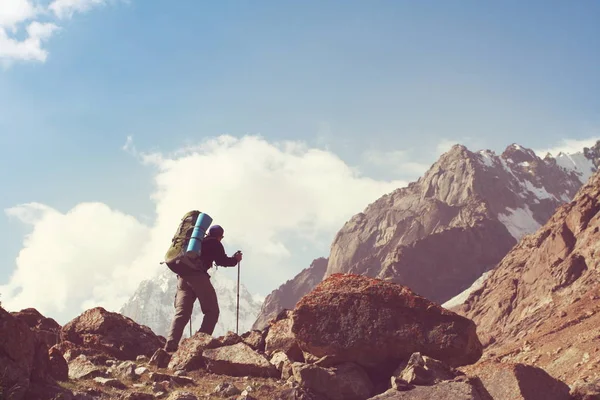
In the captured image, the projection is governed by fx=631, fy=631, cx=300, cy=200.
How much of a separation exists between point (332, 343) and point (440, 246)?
159864mm

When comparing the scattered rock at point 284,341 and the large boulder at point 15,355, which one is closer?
the large boulder at point 15,355

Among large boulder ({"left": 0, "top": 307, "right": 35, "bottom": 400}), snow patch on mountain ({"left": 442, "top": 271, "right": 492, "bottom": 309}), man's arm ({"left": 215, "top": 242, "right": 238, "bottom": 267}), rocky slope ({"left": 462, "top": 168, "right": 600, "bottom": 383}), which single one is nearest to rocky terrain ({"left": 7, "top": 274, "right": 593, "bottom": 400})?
large boulder ({"left": 0, "top": 307, "right": 35, "bottom": 400})

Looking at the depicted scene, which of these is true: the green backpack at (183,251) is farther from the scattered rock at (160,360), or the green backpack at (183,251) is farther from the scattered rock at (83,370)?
the scattered rock at (83,370)

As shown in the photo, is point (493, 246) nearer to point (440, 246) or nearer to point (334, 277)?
point (440, 246)

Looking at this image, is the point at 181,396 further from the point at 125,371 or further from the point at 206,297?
the point at 206,297

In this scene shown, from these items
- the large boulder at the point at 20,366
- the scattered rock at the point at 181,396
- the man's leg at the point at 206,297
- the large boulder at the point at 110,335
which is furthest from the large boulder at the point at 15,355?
the man's leg at the point at 206,297

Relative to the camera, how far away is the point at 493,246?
558 feet

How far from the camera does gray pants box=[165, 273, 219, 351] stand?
13914 millimetres

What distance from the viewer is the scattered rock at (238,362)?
37.7 ft

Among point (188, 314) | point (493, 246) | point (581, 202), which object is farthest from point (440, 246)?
point (188, 314)

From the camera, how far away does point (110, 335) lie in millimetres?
14492

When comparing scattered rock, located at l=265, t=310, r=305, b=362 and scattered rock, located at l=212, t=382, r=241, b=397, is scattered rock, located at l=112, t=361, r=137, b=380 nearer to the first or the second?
scattered rock, located at l=212, t=382, r=241, b=397

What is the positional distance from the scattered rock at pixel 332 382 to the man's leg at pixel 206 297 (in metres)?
3.91

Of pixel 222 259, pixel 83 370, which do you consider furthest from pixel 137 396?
pixel 222 259
